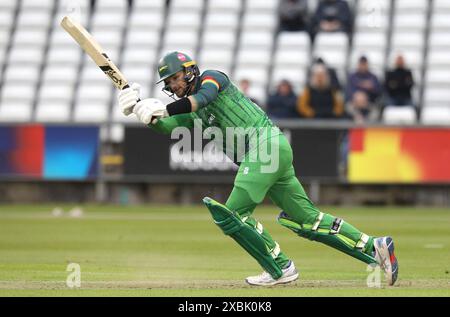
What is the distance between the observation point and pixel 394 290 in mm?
8508

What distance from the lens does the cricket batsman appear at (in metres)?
8.66

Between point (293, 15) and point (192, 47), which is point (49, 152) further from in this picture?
point (293, 15)

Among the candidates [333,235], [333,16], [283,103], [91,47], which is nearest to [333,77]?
[283,103]

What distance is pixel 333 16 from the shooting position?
2153 centimetres

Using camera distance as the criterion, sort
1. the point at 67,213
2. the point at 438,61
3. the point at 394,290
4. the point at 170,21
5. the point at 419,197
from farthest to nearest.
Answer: the point at 170,21 → the point at 438,61 → the point at 419,197 → the point at 67,213 → the point at 394,290

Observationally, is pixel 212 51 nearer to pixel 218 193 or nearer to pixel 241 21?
pixel 241 21

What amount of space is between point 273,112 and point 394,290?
11.1m

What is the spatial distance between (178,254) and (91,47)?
3523mm

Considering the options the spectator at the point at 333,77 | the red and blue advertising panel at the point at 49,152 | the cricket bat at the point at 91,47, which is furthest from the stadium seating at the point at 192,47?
the cricket bat at the point at 91,47

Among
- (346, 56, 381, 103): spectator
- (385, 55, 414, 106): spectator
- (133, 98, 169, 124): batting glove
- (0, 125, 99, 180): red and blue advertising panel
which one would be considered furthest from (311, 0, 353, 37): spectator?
(133, 98, 169, 124): batting glove

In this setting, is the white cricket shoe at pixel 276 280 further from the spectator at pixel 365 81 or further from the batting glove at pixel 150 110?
the spectator at pixel 365 81

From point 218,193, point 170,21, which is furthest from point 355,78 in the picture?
point 170,21

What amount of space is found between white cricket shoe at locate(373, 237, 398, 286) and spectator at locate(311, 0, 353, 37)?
12934 mm

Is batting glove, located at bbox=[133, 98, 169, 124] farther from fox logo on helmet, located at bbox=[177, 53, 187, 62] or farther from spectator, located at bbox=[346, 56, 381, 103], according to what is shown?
spectator, located at bbox=[346, 56, 381, 103]
